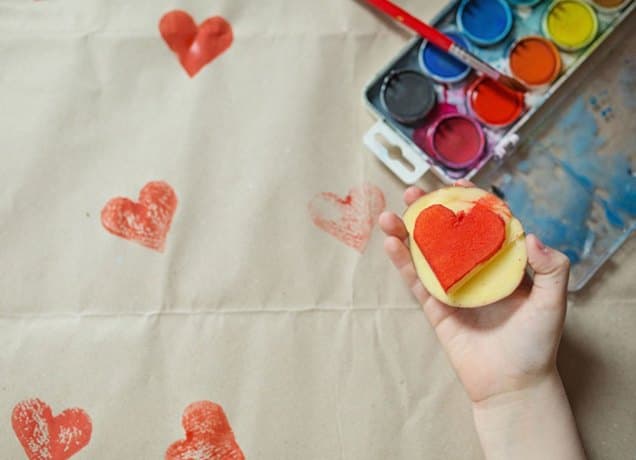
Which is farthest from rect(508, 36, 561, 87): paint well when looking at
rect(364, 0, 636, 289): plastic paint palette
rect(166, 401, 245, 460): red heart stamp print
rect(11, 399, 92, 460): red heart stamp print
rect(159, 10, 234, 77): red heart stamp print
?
rect(11, 399, 92, 460): red heart stamp print

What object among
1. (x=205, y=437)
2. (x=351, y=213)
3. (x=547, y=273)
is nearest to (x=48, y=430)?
(x=205, y=437)

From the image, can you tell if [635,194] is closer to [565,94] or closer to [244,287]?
[565,94]

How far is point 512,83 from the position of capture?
29.3 inches

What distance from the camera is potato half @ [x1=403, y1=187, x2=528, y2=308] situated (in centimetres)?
61

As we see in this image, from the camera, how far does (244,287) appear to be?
0.73 meters

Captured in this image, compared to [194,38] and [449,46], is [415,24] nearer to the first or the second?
[449,46]

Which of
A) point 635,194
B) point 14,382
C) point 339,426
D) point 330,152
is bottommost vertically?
point 14,382

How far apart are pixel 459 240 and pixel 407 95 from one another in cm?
22

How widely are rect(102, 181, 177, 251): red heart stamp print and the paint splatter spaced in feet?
0.53

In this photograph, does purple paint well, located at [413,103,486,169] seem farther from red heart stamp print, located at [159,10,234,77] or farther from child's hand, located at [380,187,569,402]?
red heart stamp print, located at [159,10,234,77]

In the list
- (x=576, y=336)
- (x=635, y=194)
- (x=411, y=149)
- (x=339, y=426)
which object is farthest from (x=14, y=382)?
(x=635, y=194)

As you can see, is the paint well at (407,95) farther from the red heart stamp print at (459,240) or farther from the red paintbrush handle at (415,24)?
the red heart stamp print at (459,240)

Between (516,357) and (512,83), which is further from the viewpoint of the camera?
(512,83)

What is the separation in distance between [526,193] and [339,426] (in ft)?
1.08
